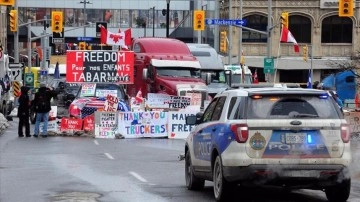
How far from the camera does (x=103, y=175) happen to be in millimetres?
18266

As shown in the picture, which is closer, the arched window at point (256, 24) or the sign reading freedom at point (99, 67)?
the sign reading freedom at point (99, 67)

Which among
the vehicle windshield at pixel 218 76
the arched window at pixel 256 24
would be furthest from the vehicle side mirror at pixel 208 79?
the arched window at pixel 256 24

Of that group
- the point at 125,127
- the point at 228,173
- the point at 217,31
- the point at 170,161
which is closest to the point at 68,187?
the point at 228,173

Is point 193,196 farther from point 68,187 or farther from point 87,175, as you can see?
point 87,175

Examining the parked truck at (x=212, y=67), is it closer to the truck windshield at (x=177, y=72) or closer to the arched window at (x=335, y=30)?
the truck windshield at (x=177, y=72)

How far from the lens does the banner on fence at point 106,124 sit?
104ft

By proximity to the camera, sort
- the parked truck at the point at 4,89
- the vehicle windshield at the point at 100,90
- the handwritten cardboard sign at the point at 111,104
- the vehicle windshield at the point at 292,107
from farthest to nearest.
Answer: the parked truck at the point at 4,89
the vehicle windshield at the point at 100,90
the handwritten cardboard sign at the point at 111,104
the vehicle windshield at the point at 292,107

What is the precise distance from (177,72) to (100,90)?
5310 millimetres

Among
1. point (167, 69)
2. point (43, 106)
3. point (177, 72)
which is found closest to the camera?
point (43, 106)

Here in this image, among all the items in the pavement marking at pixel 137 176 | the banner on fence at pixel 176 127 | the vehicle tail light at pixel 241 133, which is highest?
the vehicle tail light at pixel 241 133

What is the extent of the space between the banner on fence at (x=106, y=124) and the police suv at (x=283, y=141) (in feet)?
60.0

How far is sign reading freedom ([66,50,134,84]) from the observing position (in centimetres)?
3678

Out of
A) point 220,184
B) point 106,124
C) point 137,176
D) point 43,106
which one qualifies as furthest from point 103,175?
point 106,124

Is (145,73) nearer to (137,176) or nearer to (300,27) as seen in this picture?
(137,176)
